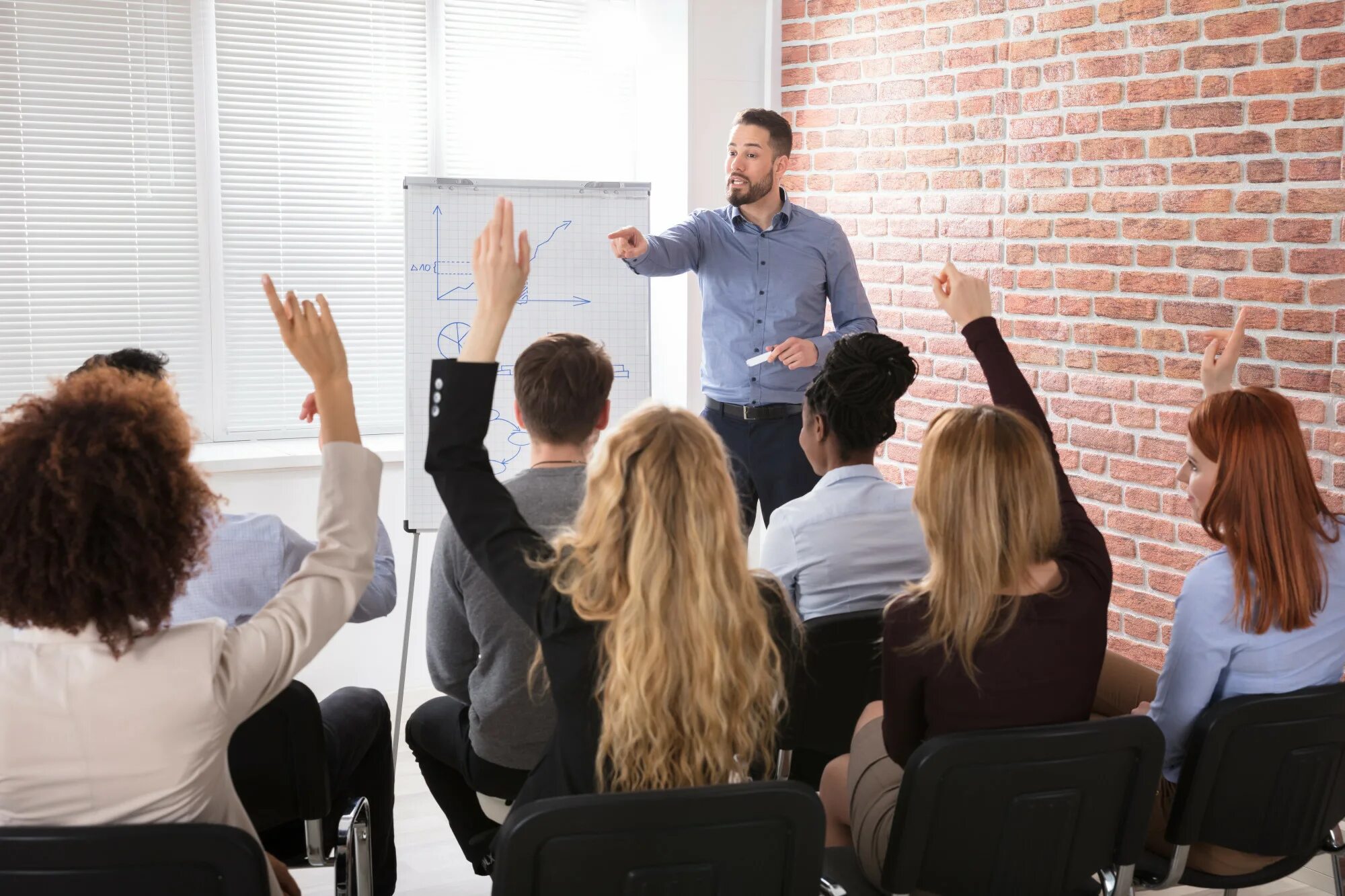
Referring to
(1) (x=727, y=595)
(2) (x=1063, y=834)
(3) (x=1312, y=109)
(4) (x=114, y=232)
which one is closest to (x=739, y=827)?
(1) (x=727, y=595)

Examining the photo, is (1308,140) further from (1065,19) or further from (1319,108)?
(1065,19)

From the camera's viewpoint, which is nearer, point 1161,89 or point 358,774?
point 358,774

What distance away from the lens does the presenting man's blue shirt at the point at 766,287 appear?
3.88 metres

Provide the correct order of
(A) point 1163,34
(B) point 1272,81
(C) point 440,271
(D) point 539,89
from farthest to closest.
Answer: (D) point 539,89 < (C) point 440,271 < (A) point 1163,34 < (B) point 1272,81

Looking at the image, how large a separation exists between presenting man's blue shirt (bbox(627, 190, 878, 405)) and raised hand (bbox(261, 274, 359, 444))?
2.32 metres

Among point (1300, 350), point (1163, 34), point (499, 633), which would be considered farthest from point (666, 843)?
point (1163, 34)

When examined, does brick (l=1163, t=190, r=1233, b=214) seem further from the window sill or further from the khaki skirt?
the window sill

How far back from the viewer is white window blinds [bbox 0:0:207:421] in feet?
12.8

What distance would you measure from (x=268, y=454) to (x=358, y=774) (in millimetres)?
1942

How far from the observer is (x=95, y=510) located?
1334 millimetres

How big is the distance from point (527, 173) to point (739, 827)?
12.4ft

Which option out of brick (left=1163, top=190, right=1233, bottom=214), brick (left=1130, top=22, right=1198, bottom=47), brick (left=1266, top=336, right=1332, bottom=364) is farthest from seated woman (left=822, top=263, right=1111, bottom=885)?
brick (left=1130, top=22, right=1198, bottom=47)

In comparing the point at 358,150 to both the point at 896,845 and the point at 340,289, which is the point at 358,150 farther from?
the point at 896,845

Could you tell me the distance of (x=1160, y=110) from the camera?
3.29 metres
